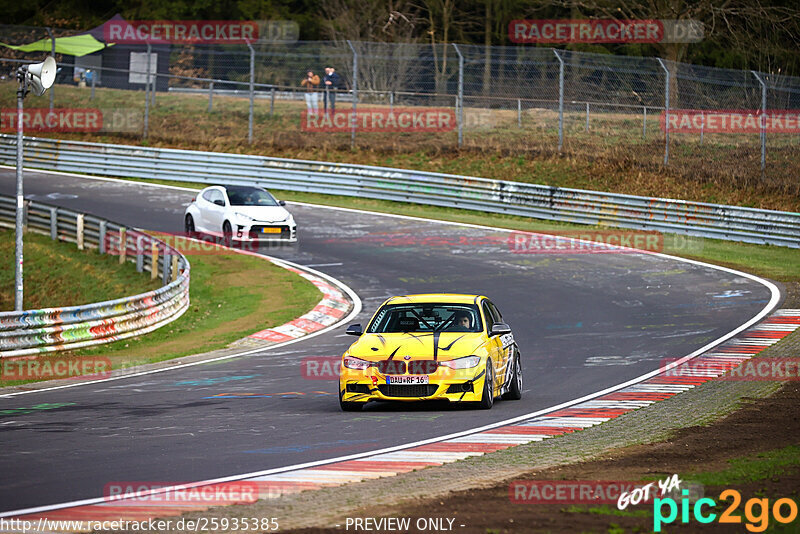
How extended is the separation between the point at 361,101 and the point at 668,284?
1851cm

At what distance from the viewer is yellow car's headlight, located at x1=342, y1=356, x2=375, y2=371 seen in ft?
38.3

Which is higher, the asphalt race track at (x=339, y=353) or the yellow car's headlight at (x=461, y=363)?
the yellow car's headlight at (x=461, y=363)

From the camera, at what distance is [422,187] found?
3325cm

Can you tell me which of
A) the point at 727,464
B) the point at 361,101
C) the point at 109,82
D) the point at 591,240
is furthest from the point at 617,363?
the point at 109,82

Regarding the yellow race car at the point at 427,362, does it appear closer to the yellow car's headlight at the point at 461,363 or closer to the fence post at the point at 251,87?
the yellow car's headlight at the point at 461,363

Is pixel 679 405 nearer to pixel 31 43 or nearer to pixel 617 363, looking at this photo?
pixel 617 363

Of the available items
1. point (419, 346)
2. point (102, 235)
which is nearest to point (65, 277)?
point (102, 235)

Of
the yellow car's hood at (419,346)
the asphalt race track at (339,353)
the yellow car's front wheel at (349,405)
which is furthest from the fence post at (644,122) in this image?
the yellow car's front wheel at (349,405)

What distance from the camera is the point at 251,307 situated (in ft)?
71.0

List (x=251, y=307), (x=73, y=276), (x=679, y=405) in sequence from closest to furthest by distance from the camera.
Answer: (x=679, y=405), (x=251, y=307), (x=73, y=276)

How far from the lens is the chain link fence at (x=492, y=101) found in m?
31.3

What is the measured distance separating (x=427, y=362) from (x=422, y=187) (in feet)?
72.1

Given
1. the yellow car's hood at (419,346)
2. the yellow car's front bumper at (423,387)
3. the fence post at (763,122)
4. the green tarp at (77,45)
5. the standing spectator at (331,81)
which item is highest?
the green tarp at (77,45)

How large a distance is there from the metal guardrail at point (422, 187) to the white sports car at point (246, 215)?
7.02 m
